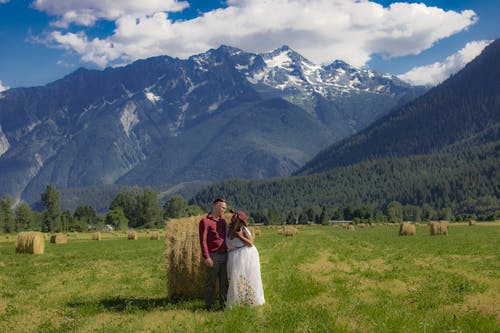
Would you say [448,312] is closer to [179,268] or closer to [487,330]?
[487,330]

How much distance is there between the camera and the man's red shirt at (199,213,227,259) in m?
16.3

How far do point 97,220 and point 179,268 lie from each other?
164m

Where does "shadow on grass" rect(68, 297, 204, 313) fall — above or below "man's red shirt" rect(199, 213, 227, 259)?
below

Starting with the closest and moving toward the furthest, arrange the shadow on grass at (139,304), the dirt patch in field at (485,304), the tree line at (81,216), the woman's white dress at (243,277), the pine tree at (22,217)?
the dirt patch in field at (485,304), the woman's white dress at (243,277), the shadow on grass at (139,304), the tree line at (81,216), the pine tree at (22,217)

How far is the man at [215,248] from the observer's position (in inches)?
640

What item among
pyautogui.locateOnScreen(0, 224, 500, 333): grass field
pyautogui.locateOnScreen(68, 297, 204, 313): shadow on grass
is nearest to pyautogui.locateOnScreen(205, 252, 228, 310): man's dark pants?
pyautogui.locateOnScreen(68, 297, 204, 313): shadow on grass

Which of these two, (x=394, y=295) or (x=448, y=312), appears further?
(x=394, y=295)

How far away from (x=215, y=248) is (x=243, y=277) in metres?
1.39

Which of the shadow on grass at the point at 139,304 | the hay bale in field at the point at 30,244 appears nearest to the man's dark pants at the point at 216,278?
the shadow on grass at the point at 139,304

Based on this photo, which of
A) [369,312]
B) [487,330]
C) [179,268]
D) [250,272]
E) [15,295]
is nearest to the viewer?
[487,330]

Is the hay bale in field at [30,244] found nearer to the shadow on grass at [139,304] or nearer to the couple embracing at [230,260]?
the shadow on grass at [139,304]

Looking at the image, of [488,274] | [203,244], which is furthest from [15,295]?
[488,274]

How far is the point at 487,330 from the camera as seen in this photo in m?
11.9

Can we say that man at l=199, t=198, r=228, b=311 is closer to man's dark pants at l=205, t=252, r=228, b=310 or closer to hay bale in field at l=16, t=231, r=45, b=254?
man's dark pants at l=205, t=252, r=228, b=310
